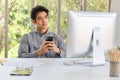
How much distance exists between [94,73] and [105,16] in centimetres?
49

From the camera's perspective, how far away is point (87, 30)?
201cm

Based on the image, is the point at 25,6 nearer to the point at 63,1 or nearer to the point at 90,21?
the point at 63,1

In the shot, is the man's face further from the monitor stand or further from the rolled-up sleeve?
the monitor stand

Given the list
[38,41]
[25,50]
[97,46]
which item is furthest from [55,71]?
[38,41]

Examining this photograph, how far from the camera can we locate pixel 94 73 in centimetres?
188

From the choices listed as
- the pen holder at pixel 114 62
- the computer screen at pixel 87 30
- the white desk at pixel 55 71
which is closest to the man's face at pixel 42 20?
the white desk at pixel 55 71

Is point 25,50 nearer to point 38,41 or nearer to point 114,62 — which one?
point 38,41

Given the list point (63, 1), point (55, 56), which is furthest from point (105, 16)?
point (63, 1)

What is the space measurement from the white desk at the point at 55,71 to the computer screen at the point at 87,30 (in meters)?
0.15

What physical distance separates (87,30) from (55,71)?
425mm

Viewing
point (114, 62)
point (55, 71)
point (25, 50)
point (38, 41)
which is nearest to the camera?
point (114, 62)

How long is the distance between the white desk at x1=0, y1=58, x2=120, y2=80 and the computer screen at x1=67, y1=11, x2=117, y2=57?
15cm

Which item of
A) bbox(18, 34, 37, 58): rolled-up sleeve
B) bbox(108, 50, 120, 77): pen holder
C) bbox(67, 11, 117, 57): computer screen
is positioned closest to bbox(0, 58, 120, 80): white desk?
bbox(108, 50, 120, 77): pen holder

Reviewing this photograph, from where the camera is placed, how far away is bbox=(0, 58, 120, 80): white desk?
5.63ft
